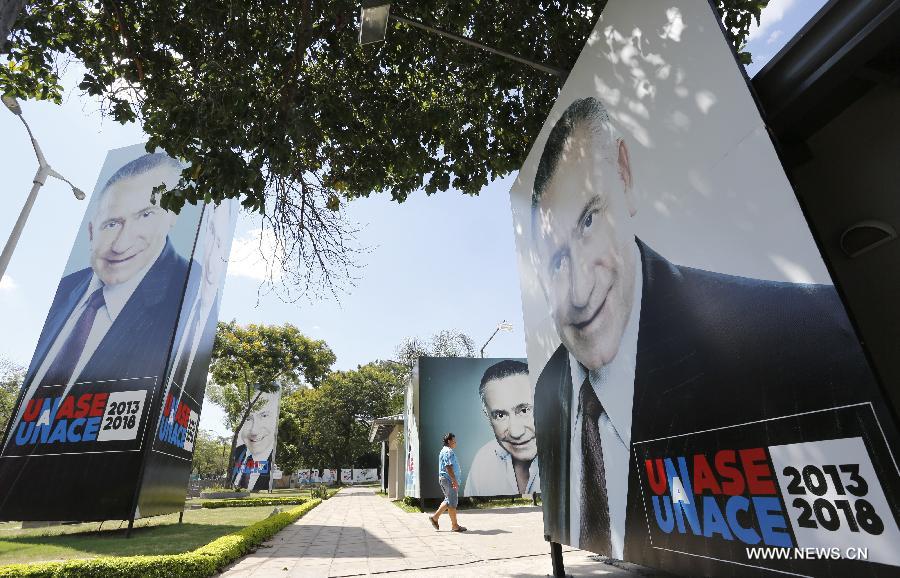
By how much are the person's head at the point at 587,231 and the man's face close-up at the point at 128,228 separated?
10.4 m

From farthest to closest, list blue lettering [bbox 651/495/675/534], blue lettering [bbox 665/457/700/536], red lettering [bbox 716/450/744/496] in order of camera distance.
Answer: blue lettering [bbox 651/495/675/534] < blue lettering [bbox 665/457/700/536] < red lettering [bbox 716/450/744/496]

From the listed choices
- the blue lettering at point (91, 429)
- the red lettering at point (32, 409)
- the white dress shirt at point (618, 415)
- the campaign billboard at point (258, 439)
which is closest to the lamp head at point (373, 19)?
the white dress shirt at point (618, 415)

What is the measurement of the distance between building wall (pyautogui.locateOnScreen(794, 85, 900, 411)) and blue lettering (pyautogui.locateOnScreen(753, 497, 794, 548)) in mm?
1045

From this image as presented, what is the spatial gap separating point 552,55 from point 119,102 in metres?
5.65

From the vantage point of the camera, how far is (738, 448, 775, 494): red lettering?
218 cm

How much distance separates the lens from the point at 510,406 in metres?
16.5

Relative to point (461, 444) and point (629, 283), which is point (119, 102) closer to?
point (629, 283)

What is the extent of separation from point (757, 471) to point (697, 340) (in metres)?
0.73

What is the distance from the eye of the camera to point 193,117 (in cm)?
527

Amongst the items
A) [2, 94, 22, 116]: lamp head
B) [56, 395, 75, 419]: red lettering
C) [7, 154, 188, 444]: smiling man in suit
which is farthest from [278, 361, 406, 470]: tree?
[2, 94, 22, 116]: lamp head

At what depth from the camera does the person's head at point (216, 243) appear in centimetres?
1223

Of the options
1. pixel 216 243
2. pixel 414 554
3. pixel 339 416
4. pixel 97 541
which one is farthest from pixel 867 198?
pixel 339 416

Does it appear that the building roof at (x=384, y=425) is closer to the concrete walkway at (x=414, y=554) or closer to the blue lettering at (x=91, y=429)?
the concrete walkway at (x=414, y=554)

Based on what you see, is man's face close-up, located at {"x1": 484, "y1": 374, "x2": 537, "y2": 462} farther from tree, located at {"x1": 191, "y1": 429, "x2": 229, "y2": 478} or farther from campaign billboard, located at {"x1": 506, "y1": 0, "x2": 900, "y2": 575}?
tree, located at {"x1": 191, "y1": 429, "x2": 229, "y2": 478}
